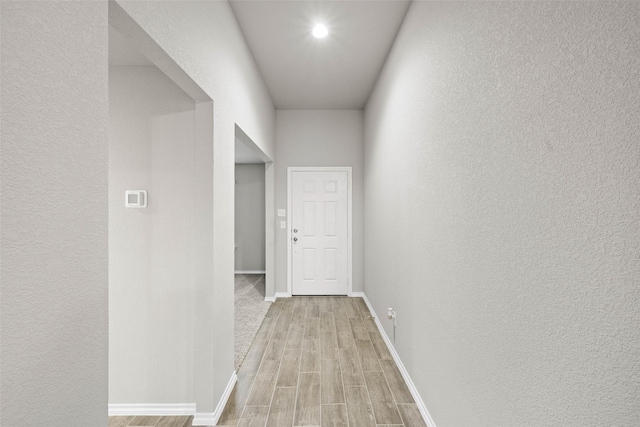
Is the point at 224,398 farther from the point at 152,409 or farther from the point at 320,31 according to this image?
the point at 320,31

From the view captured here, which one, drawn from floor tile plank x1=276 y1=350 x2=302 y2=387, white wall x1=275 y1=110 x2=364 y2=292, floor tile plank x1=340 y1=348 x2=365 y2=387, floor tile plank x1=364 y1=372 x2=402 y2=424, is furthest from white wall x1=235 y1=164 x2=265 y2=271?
floor tile plank x1=364 y1=372 x2=402 y2=424

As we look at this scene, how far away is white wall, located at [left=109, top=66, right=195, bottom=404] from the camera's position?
212cm

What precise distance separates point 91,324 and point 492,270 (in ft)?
4.37

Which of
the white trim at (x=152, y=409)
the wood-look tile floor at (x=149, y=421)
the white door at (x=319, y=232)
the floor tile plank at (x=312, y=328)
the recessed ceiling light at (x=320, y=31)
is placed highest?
the recessed ceiling light at (x=320, y=31)

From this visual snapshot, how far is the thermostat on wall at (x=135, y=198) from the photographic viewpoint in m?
2.12

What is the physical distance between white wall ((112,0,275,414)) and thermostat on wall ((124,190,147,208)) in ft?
1.43

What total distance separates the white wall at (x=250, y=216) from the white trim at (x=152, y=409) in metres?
5.04

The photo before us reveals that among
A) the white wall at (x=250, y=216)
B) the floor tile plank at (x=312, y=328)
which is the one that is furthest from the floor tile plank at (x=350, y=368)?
the white wall at (x=250, y=216)

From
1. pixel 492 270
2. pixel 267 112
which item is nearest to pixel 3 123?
pixel 492 270

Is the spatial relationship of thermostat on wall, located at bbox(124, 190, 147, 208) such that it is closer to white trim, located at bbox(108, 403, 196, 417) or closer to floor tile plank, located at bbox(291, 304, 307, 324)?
white trim, located at bbox(108, 403, 196, 417)

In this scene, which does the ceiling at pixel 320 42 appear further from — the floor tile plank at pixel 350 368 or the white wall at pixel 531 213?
the floor tile plank at pixel 350 368

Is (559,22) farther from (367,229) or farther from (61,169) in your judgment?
(367,229)

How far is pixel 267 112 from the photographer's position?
411 cm

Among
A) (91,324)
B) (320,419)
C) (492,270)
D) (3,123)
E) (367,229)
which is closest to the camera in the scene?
(3,123)
